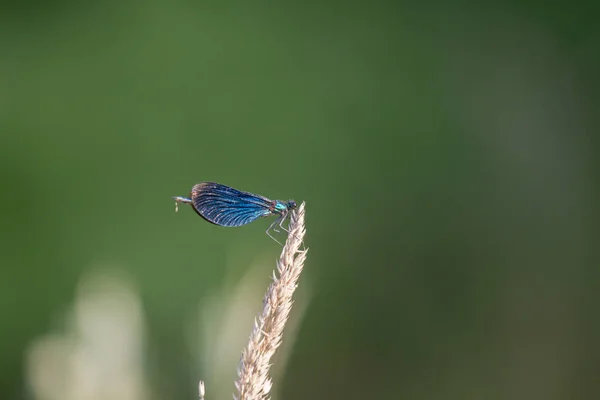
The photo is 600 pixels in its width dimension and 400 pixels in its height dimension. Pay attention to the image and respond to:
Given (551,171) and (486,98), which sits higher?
(486,98)

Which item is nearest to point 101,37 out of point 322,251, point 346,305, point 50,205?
point 50,205

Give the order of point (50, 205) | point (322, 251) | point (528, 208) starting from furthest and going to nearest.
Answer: point (528, 208) < point (322, 251) < point (50, 205)

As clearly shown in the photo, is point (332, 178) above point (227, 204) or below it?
above

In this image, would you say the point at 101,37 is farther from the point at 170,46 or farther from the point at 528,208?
the point at 528,208

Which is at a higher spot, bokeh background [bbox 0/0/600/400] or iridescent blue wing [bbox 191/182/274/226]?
bokeh background [bbox 0/0/600/400]

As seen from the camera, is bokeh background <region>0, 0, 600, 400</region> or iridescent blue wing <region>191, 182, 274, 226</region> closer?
iridescent blue wing <region>191, 182, 274, 226</region>
